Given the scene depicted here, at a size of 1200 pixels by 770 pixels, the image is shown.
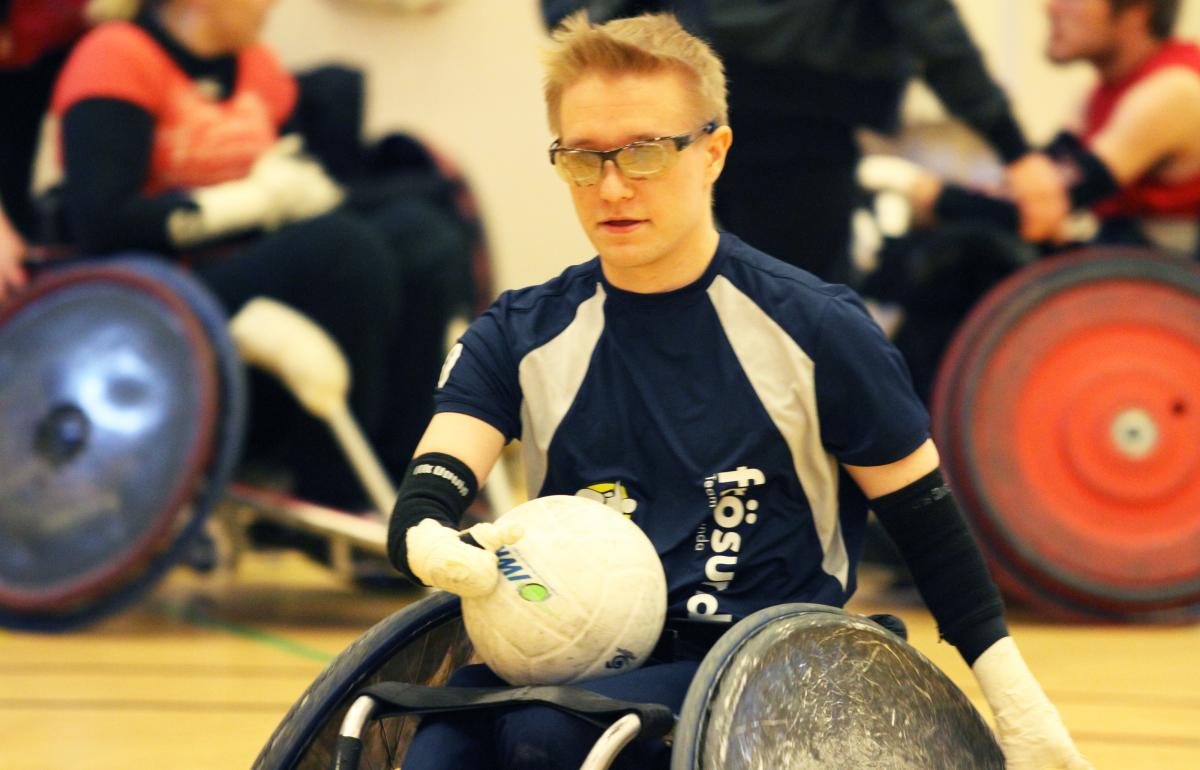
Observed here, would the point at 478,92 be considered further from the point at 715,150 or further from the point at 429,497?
the point at 429,497

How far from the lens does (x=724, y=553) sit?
178cm

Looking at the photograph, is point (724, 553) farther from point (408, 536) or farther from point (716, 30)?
point (716, 30)

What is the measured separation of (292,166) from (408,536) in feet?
7.85

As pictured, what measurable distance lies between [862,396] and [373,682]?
633 millimetres

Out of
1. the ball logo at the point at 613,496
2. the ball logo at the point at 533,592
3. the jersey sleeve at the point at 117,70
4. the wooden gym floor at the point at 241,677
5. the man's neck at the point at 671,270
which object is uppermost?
the jersey sleeve at the point at 117,70

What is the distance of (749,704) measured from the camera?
157 cm

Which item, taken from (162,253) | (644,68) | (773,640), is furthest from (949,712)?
(162,253)

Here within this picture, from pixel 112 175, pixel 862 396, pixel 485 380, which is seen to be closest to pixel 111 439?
pixel 112 175

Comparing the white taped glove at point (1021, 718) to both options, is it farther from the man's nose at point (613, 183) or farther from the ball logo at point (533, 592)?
the man's nose at point (613, 183)

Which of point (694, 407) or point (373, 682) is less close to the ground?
point (694, 407)

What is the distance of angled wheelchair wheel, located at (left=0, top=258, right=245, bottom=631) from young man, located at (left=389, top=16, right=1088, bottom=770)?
5.84 ft

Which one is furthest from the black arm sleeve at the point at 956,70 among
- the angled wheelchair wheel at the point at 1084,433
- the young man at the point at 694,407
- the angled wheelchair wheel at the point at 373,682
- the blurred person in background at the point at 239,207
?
the angled wheelchair wheel at the point at 373,682

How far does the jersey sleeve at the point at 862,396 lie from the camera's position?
175 cm

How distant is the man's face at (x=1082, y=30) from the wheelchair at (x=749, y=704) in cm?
255
